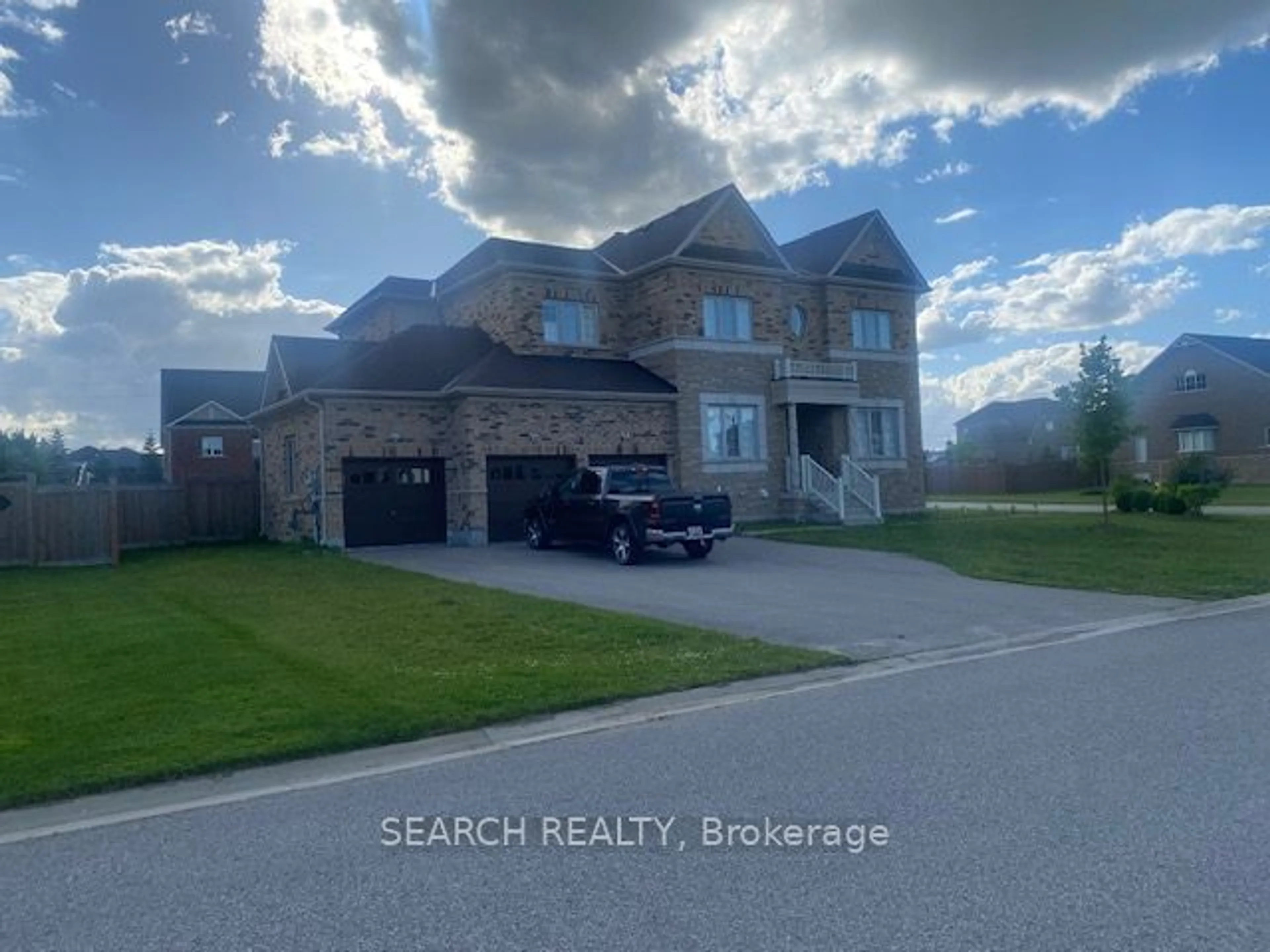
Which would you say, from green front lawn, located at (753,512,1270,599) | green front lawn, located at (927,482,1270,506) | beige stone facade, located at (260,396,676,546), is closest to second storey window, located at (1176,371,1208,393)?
green front lawn, located at (927,482,1270,506)

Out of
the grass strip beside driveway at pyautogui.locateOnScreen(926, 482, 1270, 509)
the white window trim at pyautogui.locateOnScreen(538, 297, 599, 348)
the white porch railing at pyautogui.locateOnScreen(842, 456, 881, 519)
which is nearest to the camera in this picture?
the white window trim at pyautogui.locateOnScreen(538, 297, 599, 348)

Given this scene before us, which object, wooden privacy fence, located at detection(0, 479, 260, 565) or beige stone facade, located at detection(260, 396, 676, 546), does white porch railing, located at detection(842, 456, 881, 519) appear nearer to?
beige stone facade, located at detection(260, 396, 676, 546)

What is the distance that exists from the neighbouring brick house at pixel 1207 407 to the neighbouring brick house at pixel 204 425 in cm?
5123

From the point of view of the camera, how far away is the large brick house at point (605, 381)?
2316 centimetres

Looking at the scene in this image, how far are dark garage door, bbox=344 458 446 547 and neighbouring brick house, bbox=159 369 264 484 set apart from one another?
Result: 3306 cm

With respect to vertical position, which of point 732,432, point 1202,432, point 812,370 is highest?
point 812,370

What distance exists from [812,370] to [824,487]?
3.65 meters

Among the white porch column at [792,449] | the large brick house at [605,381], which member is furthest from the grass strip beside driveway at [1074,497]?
the white porch column at [792,449]

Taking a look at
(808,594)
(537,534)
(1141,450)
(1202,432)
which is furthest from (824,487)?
(1141,450)

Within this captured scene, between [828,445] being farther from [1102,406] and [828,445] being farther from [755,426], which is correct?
[1102,406]

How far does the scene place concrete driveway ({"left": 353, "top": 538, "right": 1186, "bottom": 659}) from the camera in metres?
10.8

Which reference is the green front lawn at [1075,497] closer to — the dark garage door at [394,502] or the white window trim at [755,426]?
the white window trim at [755,426]

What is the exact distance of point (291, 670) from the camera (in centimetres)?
883

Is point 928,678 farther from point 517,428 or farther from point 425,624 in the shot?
point 517,428
